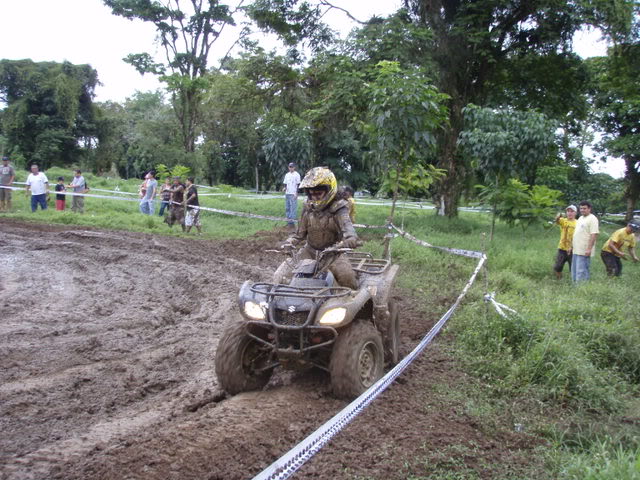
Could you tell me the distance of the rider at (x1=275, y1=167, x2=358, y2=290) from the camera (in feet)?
18.5

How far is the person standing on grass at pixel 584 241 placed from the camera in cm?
1043

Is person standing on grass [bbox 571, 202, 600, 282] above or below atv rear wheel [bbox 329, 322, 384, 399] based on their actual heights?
above

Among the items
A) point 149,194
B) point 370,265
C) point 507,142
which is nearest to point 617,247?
point 507,142

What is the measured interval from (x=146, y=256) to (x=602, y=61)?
22.2 m

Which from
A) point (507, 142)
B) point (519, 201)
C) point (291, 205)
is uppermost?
point (507, 142)

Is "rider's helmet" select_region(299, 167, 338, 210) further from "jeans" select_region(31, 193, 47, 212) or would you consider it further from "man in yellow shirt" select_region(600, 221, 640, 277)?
"jeans" select_region(31, 193, 47, 212)

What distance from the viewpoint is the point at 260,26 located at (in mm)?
19266

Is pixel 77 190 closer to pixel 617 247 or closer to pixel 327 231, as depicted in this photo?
pixel 327 231

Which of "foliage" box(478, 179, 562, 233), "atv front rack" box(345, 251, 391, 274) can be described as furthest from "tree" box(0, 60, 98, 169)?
→ "atv front rack" box(345, 251, 391, 274)

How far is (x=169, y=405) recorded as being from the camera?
5.08m

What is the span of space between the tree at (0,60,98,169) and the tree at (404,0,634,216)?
21.6 m

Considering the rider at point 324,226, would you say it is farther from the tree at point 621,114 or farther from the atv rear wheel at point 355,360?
the tree at point 621,114

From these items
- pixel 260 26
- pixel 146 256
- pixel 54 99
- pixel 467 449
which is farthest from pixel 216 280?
pixel 54 99

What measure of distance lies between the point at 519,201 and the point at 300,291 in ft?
39.0
